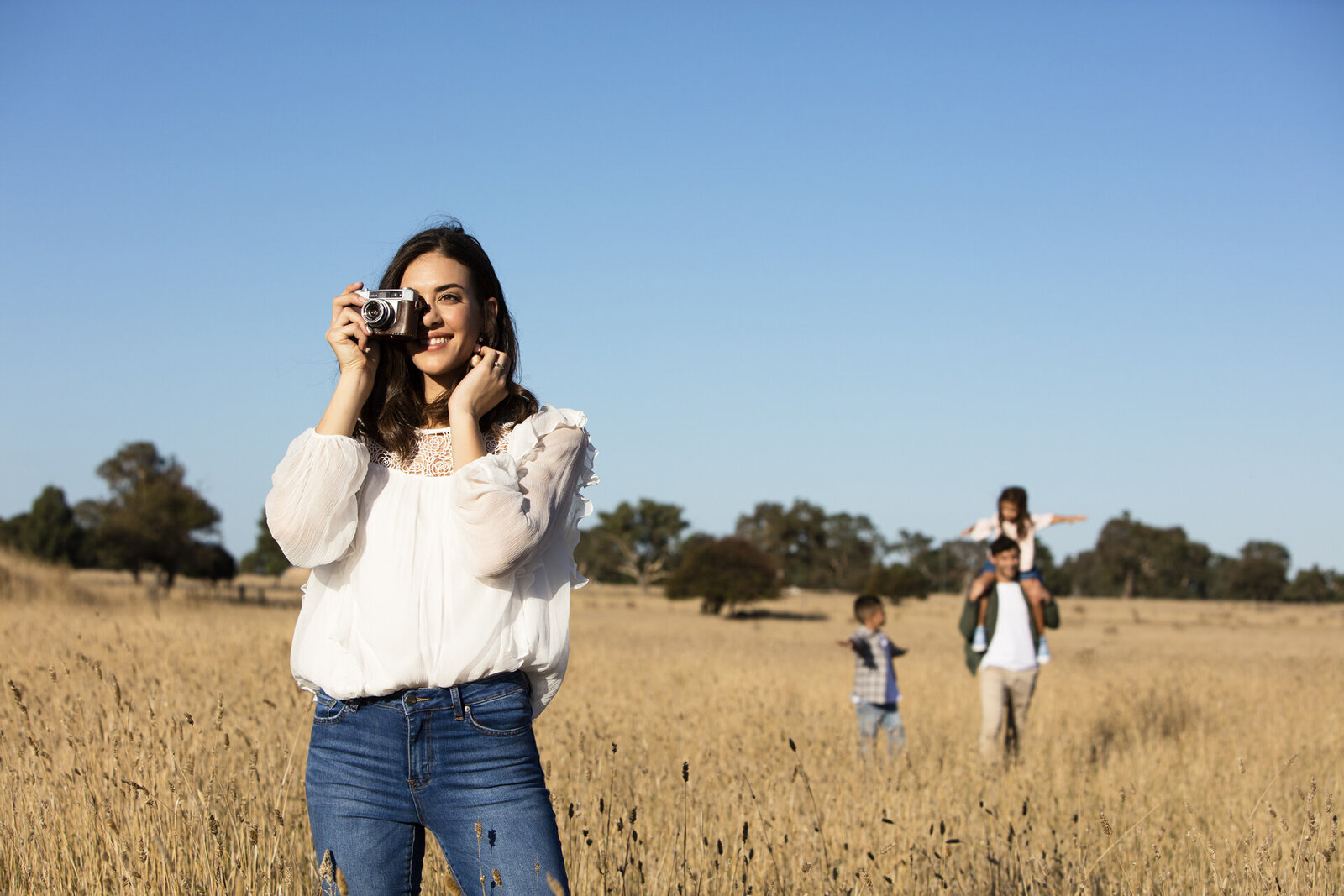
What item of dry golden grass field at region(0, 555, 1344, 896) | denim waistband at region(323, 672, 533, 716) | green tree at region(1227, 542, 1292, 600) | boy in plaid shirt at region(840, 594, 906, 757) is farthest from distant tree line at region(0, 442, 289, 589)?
green tree at region(1227, 542, 1292, 600)

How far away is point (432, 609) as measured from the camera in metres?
1.95

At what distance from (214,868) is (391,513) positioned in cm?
160

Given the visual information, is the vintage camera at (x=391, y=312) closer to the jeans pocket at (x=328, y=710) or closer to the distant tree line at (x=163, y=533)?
the jeans pocket at (x=328, y=710)

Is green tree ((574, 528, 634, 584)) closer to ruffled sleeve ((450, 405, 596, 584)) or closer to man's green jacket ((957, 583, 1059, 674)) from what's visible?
man's green jacket ((957, 583, 1059, 674))

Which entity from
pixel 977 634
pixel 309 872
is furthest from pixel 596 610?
pixel 309 872

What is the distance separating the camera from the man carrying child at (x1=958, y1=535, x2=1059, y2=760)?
23.3 ft

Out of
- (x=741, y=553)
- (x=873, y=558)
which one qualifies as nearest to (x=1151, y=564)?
(x=873, y=558)

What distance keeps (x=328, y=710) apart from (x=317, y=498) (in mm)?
424

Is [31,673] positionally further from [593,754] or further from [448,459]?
[448,459]

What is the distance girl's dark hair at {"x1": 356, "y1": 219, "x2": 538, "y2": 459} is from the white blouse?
0.09 meters

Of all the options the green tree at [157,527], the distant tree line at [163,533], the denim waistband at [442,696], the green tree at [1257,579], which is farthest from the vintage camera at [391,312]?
the green tree at [1257,579]

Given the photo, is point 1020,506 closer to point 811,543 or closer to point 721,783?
point 721,783

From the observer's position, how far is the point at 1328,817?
16.7 feet

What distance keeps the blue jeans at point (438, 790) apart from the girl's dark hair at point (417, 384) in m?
0.58
